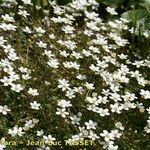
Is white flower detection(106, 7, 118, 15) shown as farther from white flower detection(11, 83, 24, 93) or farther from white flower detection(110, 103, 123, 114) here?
white flower detection(11, 83, 24, 93)

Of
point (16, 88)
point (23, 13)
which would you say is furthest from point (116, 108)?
point (23, 13)

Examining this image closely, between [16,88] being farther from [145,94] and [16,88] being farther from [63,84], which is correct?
[145,94]

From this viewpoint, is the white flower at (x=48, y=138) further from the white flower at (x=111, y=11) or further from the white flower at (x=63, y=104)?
the white flower at (x=111, y=11)

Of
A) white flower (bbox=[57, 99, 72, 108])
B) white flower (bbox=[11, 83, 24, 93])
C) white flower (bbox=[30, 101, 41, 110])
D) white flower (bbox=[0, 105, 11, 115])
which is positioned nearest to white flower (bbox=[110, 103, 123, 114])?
white flower (bbox=[57, 99, 72, 108])

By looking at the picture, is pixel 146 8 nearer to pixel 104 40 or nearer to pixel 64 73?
pixel 104 40

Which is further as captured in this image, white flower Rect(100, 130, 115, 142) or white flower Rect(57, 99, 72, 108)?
white flower Rect(57, 99, 72, 108)

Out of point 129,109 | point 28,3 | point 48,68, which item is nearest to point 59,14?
point 28,3

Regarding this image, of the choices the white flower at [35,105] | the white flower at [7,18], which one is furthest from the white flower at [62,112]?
the white flower at [7,18]

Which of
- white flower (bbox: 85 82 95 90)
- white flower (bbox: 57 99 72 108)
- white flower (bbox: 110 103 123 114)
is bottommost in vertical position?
white flower (bbox: 110 103 123 114)
